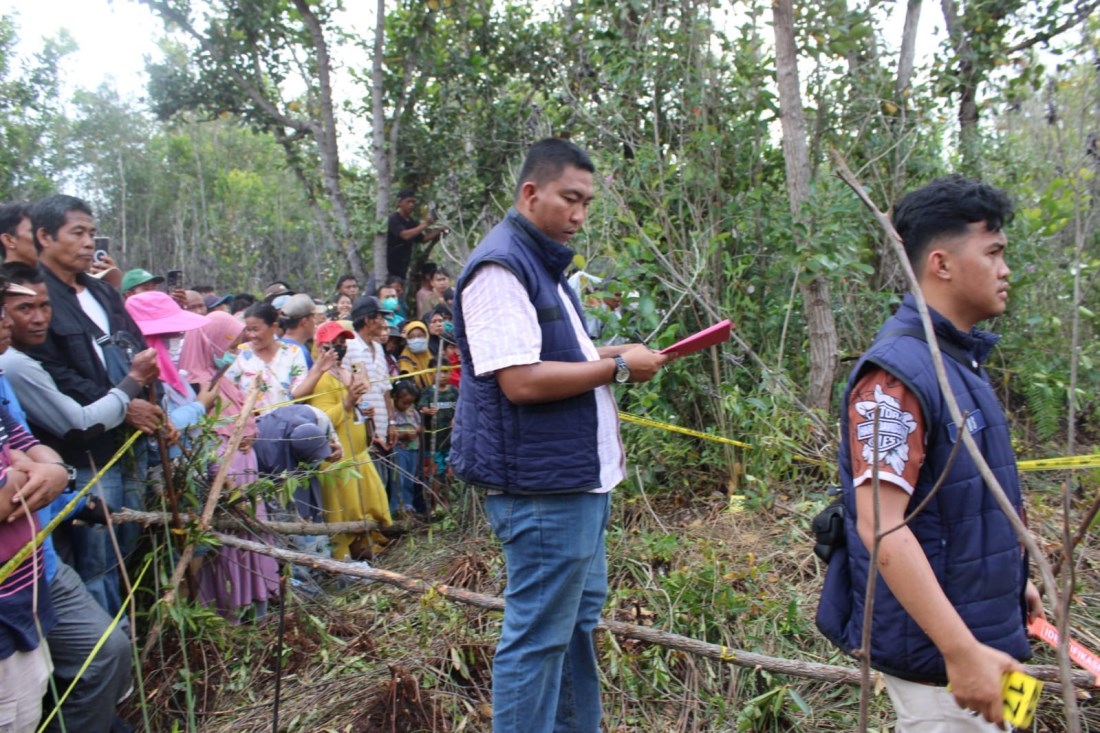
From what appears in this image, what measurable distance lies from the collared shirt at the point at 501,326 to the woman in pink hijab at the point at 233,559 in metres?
1.82

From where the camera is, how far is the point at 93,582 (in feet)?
10.9

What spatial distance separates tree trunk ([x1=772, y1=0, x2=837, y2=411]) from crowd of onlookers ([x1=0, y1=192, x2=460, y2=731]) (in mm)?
2509

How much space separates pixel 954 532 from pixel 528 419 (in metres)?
1.11

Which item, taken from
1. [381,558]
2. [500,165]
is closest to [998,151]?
[500,165]

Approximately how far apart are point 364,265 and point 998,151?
19.3 ft

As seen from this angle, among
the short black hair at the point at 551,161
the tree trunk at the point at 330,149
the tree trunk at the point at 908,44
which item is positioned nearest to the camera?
the short black hair at the point at 551,161

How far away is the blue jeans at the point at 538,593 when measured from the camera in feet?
7.87

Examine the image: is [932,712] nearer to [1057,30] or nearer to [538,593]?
[538,593]

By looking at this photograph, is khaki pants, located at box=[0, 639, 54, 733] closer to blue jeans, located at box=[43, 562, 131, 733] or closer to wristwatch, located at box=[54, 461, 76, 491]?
blue jeans, located at box=[43, 562, 131, 733]

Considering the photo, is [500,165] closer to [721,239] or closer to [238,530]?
[721,239]

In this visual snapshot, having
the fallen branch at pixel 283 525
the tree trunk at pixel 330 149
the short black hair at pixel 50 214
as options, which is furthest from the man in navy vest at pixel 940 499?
the tree trunk at pixel 330 149

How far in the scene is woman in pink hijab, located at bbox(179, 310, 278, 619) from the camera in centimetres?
385

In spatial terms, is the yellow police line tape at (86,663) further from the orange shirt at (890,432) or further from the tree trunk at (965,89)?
the tree trunk at (965,89)

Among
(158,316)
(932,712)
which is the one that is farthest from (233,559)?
(932,712)
